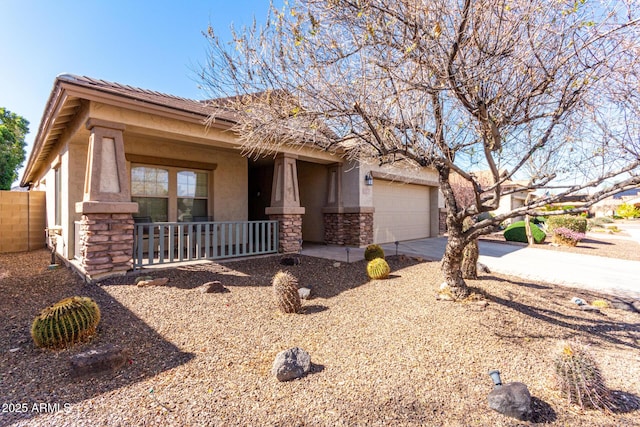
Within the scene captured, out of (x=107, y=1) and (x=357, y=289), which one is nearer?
(x=357, y=289)

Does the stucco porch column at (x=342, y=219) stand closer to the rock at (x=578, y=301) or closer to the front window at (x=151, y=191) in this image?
the front window at (x=151, y=191)

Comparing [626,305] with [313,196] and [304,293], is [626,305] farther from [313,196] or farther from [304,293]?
[313,196]

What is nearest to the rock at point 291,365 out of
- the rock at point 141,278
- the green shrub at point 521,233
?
the rock at point 141,278

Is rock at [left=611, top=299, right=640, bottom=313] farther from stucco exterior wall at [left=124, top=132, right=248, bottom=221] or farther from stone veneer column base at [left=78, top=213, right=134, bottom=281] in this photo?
stucco exterior wall at [left=124, top=132, right=248, bottom=221]

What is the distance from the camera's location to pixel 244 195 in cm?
945

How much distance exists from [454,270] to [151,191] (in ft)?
24.8

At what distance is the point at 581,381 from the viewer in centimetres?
237

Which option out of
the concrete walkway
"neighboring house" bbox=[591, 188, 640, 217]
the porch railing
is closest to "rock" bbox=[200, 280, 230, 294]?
the porch railing

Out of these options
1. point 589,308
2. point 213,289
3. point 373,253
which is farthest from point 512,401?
point 373,253

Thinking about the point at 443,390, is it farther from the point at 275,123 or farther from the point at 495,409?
the point at 275,123

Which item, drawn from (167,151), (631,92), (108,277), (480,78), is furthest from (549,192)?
(167,151)

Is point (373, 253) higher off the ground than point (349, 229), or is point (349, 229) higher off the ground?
point (349, 229)

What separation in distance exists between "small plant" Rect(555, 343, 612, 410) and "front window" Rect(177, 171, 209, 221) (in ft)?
27.7

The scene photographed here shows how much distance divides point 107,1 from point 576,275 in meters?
11.7
